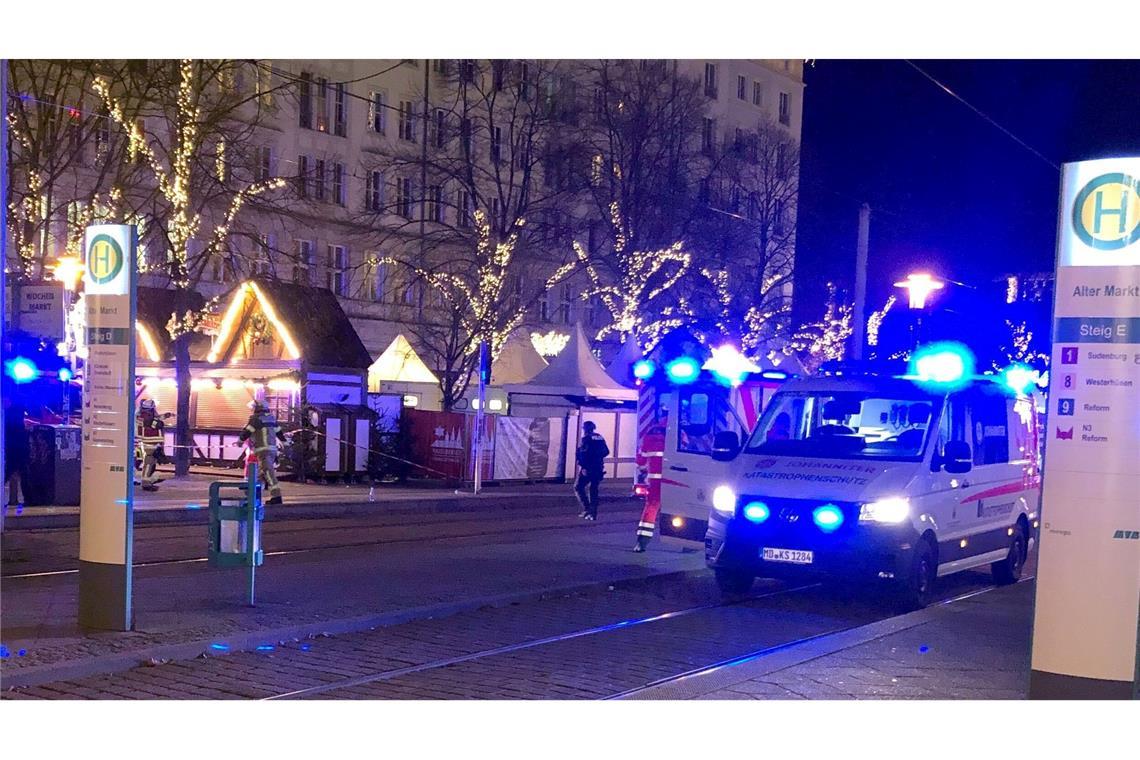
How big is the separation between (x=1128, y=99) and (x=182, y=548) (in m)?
14.8

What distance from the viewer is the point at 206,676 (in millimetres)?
8328

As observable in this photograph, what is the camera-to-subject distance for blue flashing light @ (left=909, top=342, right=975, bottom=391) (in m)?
13.1

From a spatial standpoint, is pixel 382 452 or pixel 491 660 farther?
pixel 382 452

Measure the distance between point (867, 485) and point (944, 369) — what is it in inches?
86.5

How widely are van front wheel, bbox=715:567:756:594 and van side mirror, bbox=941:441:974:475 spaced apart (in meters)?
2.25

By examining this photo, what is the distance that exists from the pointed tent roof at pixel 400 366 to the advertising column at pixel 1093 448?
31931 mm

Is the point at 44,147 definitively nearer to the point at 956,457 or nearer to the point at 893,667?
the point at 956,457

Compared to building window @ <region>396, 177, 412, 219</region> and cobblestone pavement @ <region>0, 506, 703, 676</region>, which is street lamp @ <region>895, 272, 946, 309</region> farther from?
building window @ <region>396, 177, 412, 219</region>

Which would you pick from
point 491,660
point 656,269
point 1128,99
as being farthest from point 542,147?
point 491,660

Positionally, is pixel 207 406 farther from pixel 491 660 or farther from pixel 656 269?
pixel 491 660

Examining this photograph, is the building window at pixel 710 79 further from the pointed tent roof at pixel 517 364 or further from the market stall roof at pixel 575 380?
the market stall roof at pixel 575 380

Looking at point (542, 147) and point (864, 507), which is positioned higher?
point (542, 147)

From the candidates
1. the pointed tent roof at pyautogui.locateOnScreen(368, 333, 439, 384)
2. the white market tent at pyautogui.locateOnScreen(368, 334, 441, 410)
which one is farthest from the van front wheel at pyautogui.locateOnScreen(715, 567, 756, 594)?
the pointed tent roof at pyautogui.locateOnScreen(368, 333, 439, 384)

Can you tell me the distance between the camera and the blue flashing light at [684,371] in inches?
654
